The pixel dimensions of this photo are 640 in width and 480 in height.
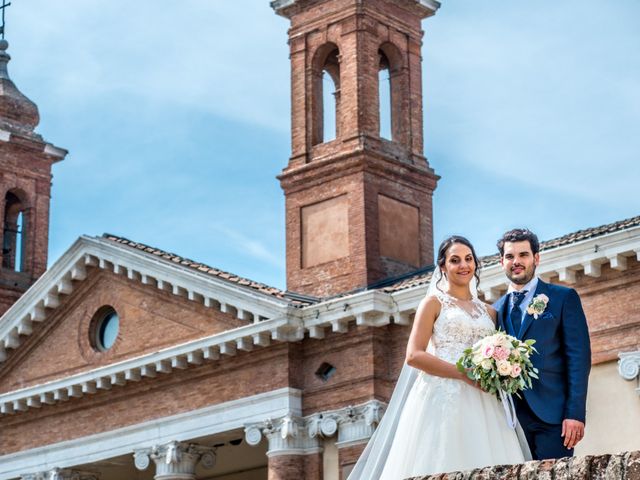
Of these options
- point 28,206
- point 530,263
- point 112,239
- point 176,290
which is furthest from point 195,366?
point 530,263

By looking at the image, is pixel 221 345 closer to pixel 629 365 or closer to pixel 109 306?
pixel 109 306

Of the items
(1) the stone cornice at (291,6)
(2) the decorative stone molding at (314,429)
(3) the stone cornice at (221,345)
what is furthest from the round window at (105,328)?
(1) the stone cornice at (291,6)

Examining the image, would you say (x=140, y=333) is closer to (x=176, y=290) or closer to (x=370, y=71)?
(x=176, y=290)

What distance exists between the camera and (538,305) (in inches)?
290

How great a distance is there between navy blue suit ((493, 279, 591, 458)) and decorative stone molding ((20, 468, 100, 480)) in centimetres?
1896

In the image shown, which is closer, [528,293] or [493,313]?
[528,293]

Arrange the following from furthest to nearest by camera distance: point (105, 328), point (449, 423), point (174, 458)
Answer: point (105, 328) < point (174, 458) < point (449, 423)

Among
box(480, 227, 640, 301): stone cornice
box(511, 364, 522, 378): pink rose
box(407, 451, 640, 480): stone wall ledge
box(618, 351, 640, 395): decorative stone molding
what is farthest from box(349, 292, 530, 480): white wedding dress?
box(618, 351, 640, 395): decorative stone molding

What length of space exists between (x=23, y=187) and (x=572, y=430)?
82.3 feet

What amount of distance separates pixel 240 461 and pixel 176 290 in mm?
4294

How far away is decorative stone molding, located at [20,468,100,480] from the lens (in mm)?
25438

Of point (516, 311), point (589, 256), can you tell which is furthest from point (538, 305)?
point (589, 256)

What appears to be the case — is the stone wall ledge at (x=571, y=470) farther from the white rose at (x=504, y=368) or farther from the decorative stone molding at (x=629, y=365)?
the decorative stone molding at (x=629, y=365)

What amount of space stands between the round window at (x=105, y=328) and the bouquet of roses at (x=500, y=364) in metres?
18.6
